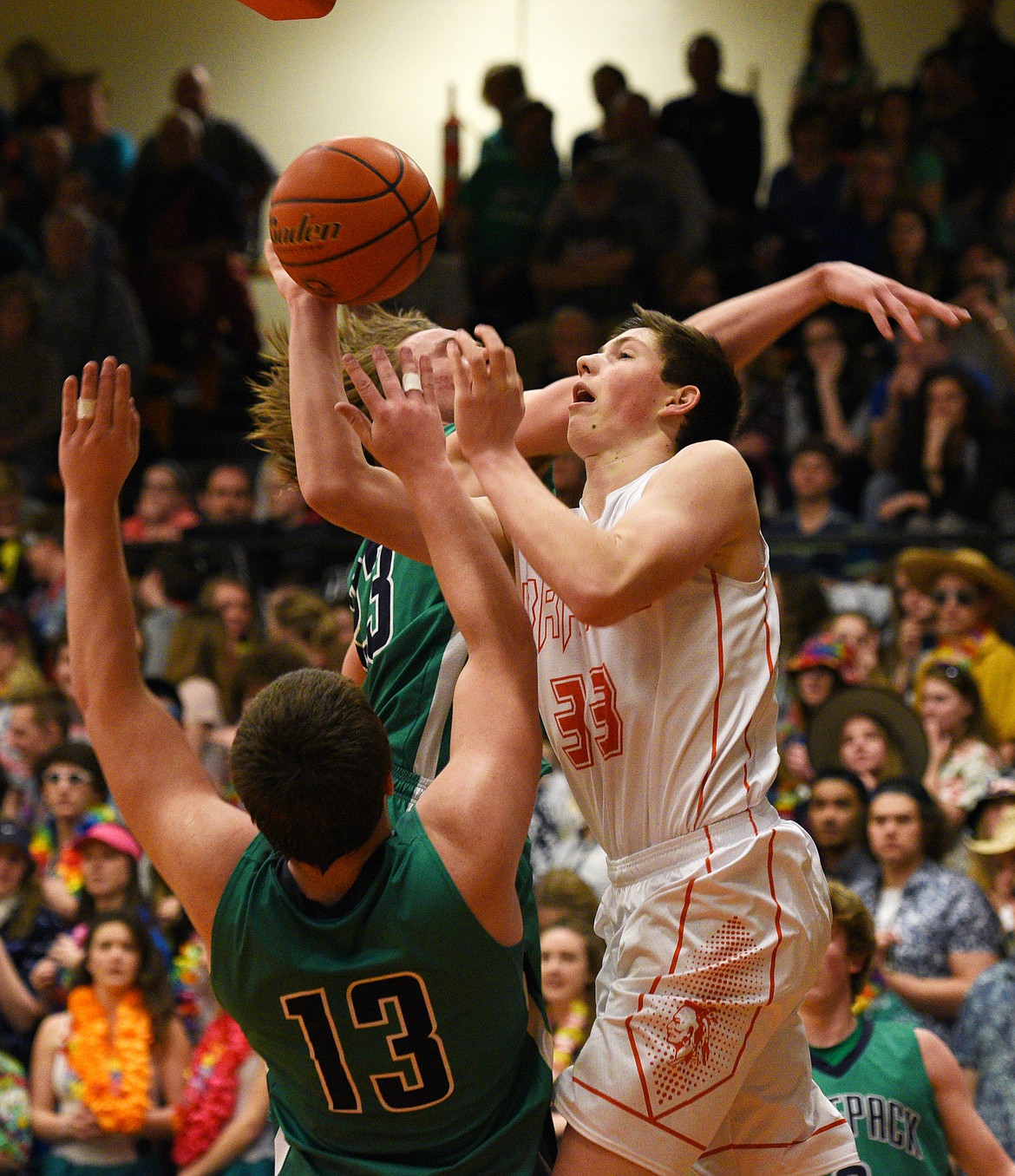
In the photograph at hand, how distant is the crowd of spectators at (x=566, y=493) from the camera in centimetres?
546

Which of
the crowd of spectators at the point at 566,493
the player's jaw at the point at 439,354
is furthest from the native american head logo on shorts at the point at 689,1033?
the crowd of spectators at the point at 566,493

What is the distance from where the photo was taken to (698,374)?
→ 122 inches

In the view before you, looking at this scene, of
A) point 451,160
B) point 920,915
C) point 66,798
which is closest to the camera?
point 920,915

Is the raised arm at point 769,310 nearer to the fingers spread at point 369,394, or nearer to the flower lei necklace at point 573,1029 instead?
the fingers spread at point 369,394

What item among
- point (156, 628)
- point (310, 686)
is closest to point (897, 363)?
point (156, 628)

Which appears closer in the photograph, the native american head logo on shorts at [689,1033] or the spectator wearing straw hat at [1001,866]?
the native american head logo on shorts at [689,1033]

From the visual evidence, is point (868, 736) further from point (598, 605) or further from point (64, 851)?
point (598, 605)

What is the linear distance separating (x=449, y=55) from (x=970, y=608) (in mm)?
7526

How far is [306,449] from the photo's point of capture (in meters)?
3.10

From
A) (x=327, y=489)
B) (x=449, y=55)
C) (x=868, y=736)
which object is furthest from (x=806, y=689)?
(x=449, y=55)

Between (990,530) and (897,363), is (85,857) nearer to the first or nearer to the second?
(990,530)

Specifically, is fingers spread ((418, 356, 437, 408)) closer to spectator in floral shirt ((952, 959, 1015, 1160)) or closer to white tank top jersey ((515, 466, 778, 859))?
white tank top jersey ((515, 466, 778, 859))

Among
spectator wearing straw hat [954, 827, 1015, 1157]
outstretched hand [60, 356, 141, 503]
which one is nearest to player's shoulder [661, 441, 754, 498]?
outstretched hand [60, 356, 141, 503]

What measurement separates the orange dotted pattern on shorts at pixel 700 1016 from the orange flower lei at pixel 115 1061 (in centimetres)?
308
